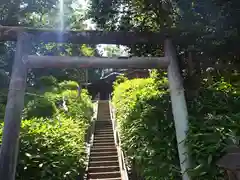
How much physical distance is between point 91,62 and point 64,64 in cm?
50

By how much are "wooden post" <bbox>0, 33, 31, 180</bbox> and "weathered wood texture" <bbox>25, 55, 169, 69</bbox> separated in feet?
0.65

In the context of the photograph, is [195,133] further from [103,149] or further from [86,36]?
[103,149]

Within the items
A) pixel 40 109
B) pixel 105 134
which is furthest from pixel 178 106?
pixel 105 134

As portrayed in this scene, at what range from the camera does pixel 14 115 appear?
3982mm

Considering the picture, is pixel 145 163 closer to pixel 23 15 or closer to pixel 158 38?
pixel 158 38

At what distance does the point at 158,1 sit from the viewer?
5402mm

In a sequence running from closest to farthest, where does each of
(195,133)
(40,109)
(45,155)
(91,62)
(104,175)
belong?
(195,133), (91,62), (45,155), (104,175), (40,109)

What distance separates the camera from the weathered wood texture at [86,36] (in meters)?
4.37

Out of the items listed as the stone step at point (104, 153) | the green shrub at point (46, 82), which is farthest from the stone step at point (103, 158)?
the green shrub at point (46, 82)

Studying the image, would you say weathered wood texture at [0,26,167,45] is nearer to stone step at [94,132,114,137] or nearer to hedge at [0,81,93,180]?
hedge at [0,81,93,180]

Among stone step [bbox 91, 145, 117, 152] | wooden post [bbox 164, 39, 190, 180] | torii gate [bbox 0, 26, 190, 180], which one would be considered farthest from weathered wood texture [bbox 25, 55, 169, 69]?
stone step [bbox 91, 145, 117, 152]

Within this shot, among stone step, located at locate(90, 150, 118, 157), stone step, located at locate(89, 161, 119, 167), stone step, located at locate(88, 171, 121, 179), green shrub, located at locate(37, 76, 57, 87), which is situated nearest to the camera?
stone step, located at locate(88, 171, 121, 179)

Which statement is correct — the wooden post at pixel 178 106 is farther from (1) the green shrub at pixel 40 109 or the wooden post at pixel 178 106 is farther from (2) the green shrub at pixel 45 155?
(1) the green shrub at pixel 40 109

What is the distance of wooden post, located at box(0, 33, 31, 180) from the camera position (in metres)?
3.76
